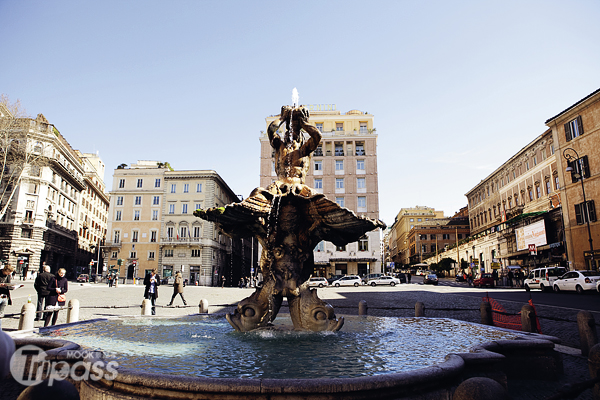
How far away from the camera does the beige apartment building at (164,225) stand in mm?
54500

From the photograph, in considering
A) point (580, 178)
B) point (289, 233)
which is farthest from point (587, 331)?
point (580, 178)

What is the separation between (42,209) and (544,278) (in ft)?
171

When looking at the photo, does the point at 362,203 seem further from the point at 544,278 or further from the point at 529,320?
the point at 529,320

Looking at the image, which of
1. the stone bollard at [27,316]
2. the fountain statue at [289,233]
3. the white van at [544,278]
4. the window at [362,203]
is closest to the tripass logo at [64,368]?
the fountain statue at [289,233]

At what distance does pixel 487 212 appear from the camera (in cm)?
6438

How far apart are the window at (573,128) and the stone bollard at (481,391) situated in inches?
1573

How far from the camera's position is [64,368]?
3.64 meters

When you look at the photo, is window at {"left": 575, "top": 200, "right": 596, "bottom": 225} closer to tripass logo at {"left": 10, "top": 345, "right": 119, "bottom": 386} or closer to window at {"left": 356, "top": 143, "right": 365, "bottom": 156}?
window at {"left": 356, "top": 143, "right": 365, "bottom": 156}

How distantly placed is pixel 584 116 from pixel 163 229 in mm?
52135

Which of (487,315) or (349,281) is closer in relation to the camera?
(487,315)

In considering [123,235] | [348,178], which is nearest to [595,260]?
[348,178]

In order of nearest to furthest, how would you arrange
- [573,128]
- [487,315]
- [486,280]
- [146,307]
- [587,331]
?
[587,331], [487,315], [146,307], [486,280], [573,128]

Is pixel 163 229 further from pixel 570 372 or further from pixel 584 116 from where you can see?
pixel 570 372

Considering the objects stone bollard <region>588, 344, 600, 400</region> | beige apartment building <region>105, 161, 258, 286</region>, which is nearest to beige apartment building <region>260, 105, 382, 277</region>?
beige apartment building <region>105, 161, 258, 286</region>
